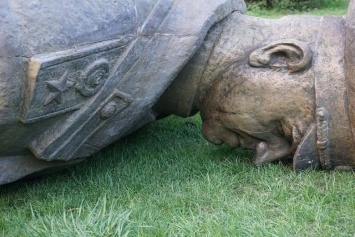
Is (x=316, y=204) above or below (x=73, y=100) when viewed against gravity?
below

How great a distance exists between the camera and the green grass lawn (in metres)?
2.42

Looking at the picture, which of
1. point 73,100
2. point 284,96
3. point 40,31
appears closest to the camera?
point 40,31

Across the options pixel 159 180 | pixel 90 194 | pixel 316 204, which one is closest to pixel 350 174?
pixel 316 204

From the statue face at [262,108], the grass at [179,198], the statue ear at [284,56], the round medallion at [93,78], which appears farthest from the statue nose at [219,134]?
the round medallion at [93,78]

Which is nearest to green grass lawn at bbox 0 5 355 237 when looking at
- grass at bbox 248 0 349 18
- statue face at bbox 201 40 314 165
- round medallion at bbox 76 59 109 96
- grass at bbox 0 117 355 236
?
grass at bbox 0 117 355 236

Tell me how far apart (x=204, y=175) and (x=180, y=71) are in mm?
514

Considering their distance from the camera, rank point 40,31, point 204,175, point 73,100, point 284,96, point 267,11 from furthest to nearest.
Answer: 1. point 267,11
2. point 204,175
3. point 284,96
4. point 73,100
5. point 40,31

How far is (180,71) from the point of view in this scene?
2.96 meters

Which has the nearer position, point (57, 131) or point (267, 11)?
point (57, 131)

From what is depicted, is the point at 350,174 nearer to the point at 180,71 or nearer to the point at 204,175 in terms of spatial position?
the point at 204,175

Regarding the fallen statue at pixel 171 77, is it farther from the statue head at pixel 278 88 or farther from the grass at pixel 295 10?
the grass at pixel 295 10

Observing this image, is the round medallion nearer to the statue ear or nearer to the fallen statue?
the fallen statue

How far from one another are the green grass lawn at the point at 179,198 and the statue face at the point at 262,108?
0.39 ft

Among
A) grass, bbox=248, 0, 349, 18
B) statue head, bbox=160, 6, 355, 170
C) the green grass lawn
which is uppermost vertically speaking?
statue head, bbox=160, 6, 355, 170
